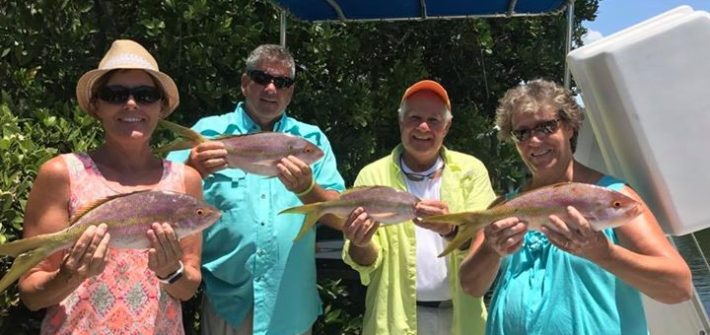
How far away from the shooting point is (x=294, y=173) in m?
3.65

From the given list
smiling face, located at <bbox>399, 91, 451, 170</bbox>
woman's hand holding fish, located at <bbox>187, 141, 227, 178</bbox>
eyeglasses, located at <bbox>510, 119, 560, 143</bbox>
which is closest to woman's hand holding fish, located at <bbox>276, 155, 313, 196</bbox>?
woman's hand holding fish, located at <bbox>187, 141, 227, 178</bbox>

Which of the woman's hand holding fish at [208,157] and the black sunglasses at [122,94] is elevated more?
the black sunglasses at [122,94]

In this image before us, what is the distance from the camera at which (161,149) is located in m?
3.63

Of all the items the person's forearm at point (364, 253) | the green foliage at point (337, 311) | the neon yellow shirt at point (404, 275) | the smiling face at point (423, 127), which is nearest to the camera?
the person's forearm at point (364, 253)

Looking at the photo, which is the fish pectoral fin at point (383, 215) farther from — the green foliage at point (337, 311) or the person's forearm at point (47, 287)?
the green foliage at point (337, 311)

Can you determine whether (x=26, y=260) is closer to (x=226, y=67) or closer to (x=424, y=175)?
(x=424, y=175)

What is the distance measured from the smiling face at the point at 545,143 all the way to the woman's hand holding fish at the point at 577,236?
0.38 m

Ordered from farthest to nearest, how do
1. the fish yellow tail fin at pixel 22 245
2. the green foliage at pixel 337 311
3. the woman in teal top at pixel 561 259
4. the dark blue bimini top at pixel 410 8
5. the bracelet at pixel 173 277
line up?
the dark blue bimini top at pixel 410 8 → the green foliage at pixel 337 311 → the bracelet at pixel 173 277 → the woman in teal top at pixel 561 259 → the fish yellow tail fin at pixel 22 245

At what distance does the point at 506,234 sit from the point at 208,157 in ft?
5.16

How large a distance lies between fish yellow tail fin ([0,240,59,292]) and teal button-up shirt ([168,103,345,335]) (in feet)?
4.20

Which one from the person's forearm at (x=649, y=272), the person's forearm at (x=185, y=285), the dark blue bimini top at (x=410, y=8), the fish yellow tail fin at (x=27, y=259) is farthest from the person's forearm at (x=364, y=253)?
the dark blue bimini top at (x=410, y=8)

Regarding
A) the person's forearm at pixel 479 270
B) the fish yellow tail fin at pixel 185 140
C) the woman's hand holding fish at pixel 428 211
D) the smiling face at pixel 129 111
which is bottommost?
the person's forearm at pixel 479 270

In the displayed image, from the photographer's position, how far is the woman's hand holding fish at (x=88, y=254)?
107 inches

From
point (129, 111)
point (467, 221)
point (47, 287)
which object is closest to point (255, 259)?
point (129, 111)
